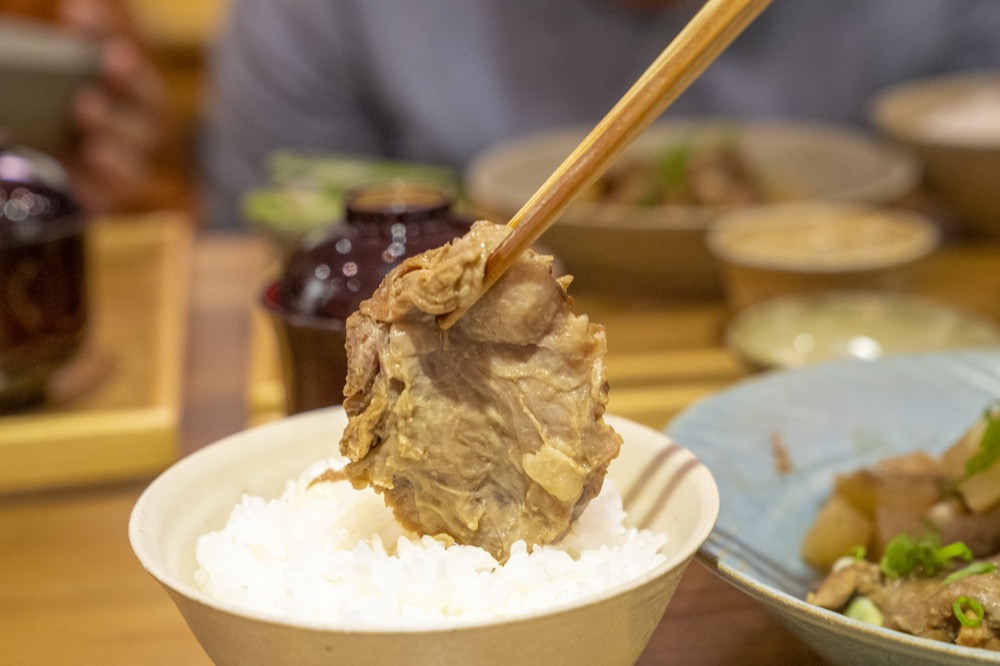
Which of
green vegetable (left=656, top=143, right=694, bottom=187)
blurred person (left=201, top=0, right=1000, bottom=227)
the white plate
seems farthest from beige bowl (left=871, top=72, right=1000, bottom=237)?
the white plate

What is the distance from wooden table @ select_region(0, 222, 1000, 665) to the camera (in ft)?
4.79

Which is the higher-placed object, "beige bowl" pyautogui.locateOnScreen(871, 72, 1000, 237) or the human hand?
"beige bowl" pyautogui.locateOnScreen(871, 72, 1000, 237)

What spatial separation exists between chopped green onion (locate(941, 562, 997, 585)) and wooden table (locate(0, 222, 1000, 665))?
0.22 meters

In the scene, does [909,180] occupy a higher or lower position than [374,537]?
higher

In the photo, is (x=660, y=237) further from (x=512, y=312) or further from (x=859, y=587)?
(x=512, y=312)

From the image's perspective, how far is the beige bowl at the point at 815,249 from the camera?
253 centimetres

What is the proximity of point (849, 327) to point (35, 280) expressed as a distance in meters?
1.83

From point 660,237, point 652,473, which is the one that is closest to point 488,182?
point 660,237

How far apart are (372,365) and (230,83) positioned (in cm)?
428

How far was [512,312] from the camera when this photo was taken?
1087 mm

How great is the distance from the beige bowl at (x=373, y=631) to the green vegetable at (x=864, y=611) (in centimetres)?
33

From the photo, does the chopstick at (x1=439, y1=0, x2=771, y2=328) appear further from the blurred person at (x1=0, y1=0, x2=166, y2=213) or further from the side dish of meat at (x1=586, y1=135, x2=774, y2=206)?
the blurred person at (x1=0, y1=0, x2=166, y2=213)

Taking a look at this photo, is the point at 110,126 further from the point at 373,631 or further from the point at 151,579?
the point at 373,631

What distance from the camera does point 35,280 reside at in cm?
208
